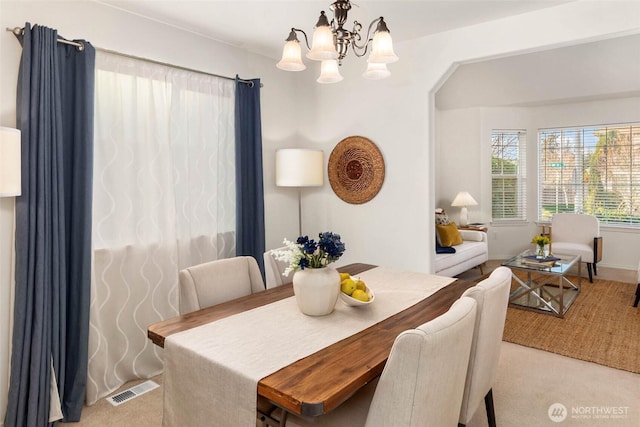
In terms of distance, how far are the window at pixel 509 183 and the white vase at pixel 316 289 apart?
212 inches

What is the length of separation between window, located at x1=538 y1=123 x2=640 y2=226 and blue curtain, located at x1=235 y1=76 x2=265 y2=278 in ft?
16.5

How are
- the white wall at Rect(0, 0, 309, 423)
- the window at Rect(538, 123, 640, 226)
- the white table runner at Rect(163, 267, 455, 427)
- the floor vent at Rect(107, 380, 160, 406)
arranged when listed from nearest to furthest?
the white table runner at Rect(163, 267, 455, 427) → the white wall at Rect(0, 0, 309, 423) → the floor vent at Rect(107, 380, 160, 406) → the window at Rect(538, 123, 640, 226)

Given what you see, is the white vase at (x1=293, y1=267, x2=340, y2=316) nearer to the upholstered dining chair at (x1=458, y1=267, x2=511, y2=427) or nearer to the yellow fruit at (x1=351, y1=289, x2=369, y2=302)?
the yellow fruit at (x1=351, y1=289, x2=369, y2=302)

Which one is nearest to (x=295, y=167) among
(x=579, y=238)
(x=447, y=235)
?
(x=447, y=235)

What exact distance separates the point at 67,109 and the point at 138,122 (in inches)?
17.5

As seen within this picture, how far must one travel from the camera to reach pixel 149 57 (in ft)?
9.26

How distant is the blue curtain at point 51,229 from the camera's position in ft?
7.07

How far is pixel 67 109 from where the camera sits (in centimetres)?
237

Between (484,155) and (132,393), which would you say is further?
(484,155)

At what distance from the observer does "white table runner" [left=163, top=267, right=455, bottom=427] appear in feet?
4.44

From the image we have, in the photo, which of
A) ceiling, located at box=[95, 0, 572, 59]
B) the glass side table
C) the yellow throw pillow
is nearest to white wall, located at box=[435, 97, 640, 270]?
the yellow throw pillow

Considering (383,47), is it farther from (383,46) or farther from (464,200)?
(464,200)

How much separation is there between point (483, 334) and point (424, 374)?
0.62 m

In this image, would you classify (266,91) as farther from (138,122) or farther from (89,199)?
(89,199)
